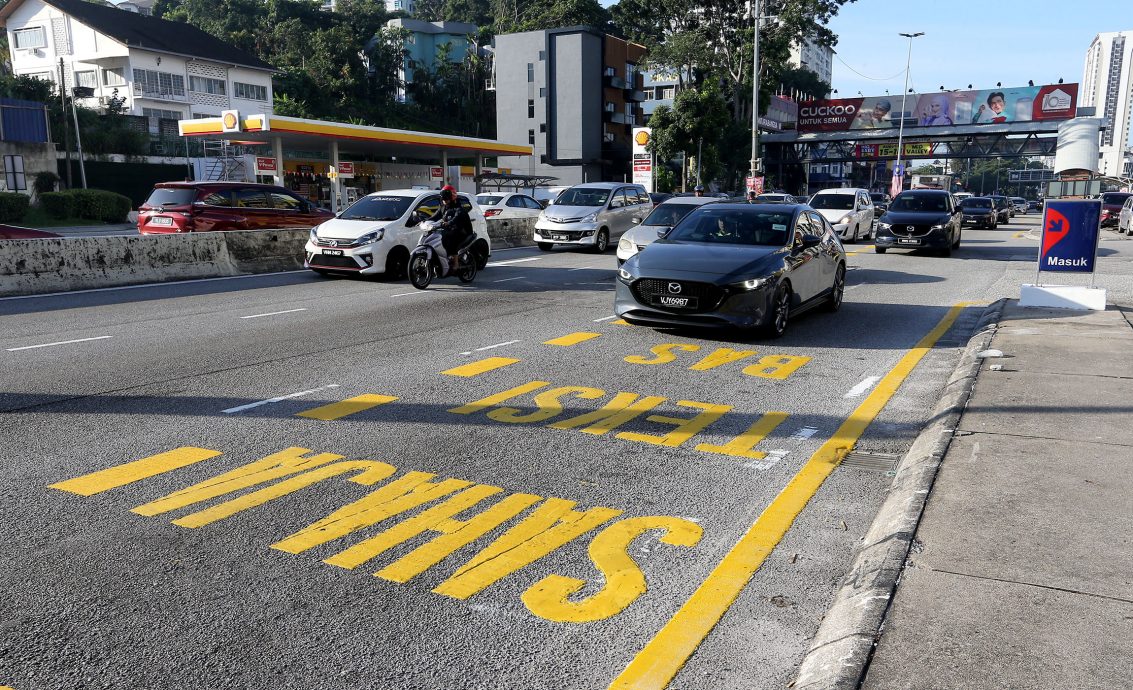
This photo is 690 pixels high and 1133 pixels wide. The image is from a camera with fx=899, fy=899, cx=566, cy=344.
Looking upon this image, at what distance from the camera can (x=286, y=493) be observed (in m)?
5.03

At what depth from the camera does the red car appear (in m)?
18.3

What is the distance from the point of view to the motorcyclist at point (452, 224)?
15.6m

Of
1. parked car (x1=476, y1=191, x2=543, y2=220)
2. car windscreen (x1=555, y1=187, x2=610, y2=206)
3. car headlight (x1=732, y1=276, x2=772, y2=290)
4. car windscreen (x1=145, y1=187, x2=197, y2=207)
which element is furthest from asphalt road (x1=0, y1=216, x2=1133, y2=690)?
parked car (x1=476, y1=191, x2=543, y2=220)

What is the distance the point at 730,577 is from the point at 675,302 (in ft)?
19.6

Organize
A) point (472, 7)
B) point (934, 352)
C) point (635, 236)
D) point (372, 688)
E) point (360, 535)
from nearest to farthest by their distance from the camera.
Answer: point (372, 688), point (360, 535), point (934, 352), point (635, 236), point (472, 7)

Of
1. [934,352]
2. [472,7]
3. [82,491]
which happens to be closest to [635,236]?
[934,352]

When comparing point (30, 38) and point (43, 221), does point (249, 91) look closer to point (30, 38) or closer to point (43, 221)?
point (30, 38)

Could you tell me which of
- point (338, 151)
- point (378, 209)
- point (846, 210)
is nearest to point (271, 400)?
point (378, 209)

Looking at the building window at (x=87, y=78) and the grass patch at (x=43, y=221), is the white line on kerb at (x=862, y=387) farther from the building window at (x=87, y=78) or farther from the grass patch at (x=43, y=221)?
the building window at (x=87, y=78)

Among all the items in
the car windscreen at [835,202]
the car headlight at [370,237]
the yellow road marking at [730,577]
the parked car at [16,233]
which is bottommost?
the yellow road marking at [730,577]

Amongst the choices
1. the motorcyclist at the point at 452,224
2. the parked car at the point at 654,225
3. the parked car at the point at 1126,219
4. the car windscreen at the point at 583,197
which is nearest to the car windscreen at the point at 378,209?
the motorcyclist at the point at 452,224

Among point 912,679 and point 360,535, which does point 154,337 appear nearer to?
point 360,535

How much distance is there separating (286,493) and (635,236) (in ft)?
40.7

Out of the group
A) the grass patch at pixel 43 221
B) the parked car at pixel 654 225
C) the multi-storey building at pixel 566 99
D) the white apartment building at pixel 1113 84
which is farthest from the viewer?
the white apartment building at pixel 1113 84
